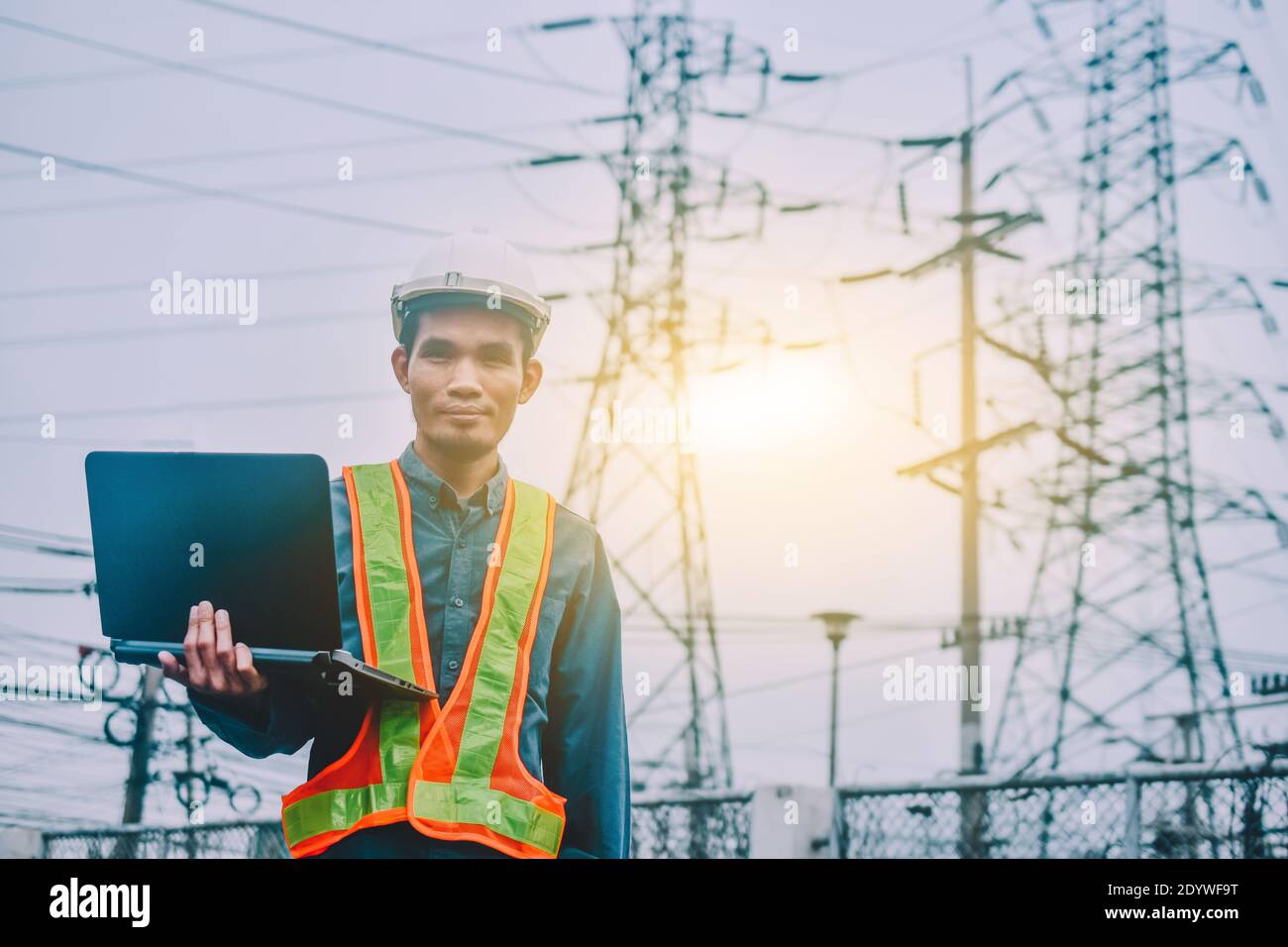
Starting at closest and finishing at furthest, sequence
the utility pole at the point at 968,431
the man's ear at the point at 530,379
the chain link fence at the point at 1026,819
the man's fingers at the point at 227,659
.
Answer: the man's fingers at the point at 227,659 < the man's ear at the point at 530,379 < the chain link fence at the point at 1026,819 < the utility pole at the point at 968,431

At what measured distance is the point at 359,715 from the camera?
258 centimetres

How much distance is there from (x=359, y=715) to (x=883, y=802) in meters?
1.41

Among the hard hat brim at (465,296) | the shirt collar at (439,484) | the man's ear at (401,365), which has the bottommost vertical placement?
the shirt collar at (439,484)

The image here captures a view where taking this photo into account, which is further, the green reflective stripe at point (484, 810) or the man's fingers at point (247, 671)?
the green reflective stripe at point (484, 810)

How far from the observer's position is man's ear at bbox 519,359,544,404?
9.50 feet

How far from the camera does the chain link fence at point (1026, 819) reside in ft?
10.2

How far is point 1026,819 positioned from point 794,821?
55cm

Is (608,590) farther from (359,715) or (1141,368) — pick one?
(1141,368)

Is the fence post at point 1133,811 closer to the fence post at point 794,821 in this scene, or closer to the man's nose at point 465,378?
the fence post at point 794,821

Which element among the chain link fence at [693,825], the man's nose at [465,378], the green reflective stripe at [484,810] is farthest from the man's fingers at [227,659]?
the chain link fence at [693,825]

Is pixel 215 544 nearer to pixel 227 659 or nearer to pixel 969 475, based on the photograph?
pixel 227 659

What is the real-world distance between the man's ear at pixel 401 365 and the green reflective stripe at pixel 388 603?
0.64 ft
